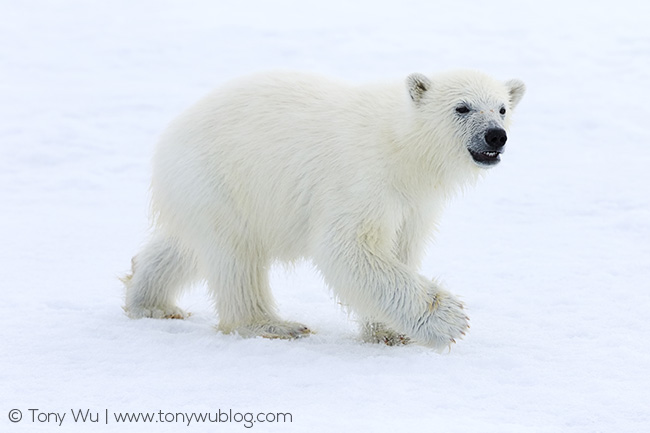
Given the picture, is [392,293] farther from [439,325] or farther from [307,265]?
[307,265]

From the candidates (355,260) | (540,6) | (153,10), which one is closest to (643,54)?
(540,6)

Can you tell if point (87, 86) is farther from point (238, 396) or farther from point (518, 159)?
point (238, 396)

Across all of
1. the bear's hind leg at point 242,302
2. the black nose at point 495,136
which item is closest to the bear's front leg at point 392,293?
the bear's hind leg at point 242,302

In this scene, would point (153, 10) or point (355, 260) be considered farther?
point (153, 10)

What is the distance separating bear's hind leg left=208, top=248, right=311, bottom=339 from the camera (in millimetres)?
5902

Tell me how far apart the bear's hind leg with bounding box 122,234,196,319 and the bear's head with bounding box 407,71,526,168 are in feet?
6.52

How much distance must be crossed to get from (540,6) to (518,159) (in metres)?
6.51

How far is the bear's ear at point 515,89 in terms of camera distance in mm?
5820

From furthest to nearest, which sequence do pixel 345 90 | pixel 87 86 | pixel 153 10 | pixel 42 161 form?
pixel 153 10, pixel 87 86, pixel 42 161, pixel 345 90

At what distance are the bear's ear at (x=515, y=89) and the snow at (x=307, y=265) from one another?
4.78 feet

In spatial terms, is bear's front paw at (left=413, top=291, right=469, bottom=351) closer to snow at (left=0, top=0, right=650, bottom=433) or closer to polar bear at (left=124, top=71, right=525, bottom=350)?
polar bear at (left=124, top=71, right=525, bottom=350)

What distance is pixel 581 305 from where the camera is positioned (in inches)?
257

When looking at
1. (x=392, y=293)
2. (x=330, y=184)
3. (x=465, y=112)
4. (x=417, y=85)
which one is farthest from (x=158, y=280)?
(x=465, y=112)

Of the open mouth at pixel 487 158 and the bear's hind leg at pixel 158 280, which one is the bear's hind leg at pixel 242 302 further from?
the open mouth at pixel 487 158
